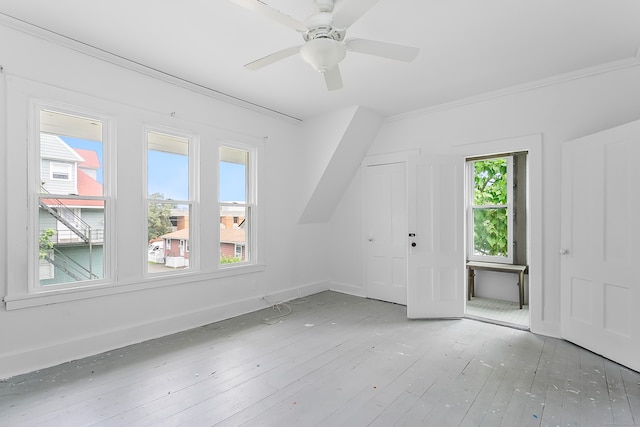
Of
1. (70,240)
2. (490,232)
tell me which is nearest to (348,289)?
(490,232)

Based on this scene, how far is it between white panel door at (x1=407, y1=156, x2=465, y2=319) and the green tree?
9.61 feet

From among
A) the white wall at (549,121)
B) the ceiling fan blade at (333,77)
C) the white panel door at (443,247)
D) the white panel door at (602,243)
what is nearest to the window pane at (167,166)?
the ceiling fan blade at (333,77)

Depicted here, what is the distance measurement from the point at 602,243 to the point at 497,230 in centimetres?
217

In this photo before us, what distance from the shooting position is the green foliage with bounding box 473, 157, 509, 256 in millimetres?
4973

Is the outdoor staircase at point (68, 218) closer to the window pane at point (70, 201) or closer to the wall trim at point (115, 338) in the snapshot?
the window pane at point (70, 201)

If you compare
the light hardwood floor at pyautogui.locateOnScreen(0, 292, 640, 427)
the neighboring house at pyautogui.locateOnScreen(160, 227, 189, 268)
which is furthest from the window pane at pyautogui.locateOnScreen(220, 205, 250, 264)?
the light hardwood floor at pyautogui.locateOnScreen(0, 292, 640, 427)

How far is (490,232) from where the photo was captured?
5.05m

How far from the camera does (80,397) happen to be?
2.20 metres

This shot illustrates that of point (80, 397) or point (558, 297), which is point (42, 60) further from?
point (558, 297)

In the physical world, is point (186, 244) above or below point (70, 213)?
below

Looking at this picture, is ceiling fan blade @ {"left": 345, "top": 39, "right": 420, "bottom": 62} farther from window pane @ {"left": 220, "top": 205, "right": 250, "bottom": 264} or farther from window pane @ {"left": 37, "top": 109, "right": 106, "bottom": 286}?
window pane @ {"left": 220, "top": 205, "right": 250, "bottom": 264}

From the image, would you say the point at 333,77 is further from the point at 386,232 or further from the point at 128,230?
the point at 386,232

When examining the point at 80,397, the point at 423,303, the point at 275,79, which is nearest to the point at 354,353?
the point at 423,303

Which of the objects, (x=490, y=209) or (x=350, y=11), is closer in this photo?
(x=350, y=11)
